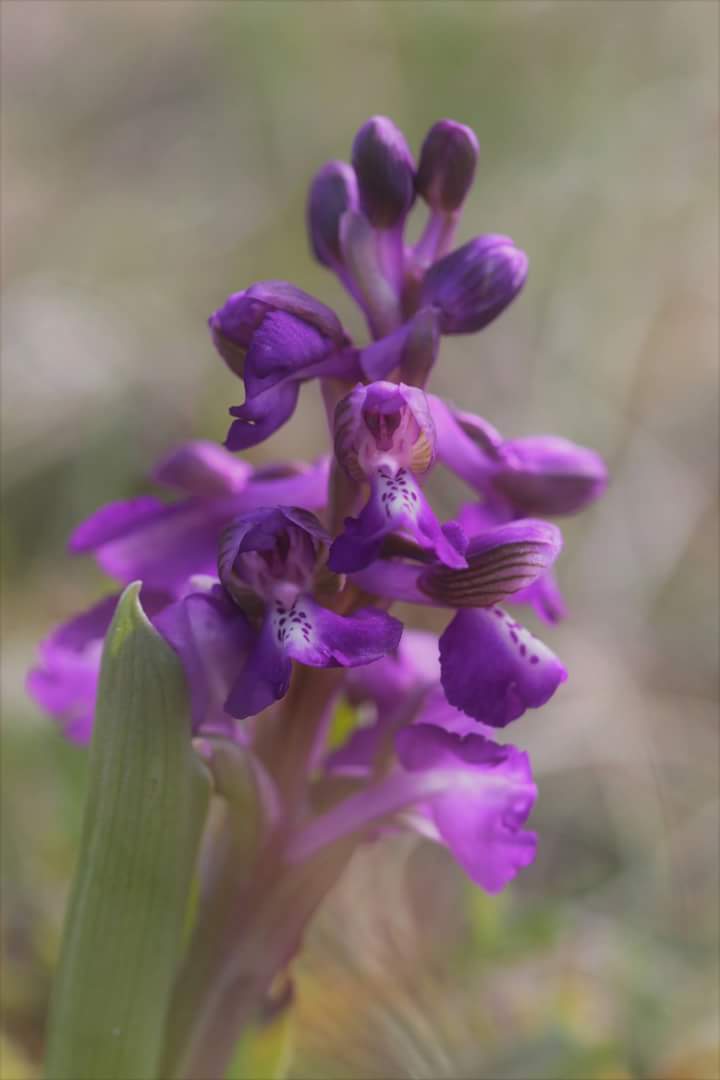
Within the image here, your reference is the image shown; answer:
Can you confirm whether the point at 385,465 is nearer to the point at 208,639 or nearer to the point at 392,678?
the point at 208,639

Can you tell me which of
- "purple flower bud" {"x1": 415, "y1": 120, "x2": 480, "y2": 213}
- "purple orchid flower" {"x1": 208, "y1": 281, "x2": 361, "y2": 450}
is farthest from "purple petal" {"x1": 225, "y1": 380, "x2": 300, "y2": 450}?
"purple flower bud" {"x1": 415, "y1": 120, "x2": 480, "y2": 213}

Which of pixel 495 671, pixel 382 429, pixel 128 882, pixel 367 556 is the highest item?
pixel 382 429

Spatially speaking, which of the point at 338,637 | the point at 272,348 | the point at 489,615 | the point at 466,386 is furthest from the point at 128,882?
the point at 466,386

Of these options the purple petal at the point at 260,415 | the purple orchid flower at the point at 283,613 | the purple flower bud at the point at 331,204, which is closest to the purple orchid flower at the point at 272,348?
the purple petal at the point at 260,415

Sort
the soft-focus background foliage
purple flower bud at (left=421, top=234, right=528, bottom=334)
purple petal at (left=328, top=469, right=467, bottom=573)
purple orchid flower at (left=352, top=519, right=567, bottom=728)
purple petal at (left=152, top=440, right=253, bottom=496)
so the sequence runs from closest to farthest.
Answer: purple petal at (left=328, top=469, right=467, bottom=573), purple orchid flower at (left=352, top=519, right=567, bottom=728), purple flower bud at (left=421, top=234, right=528, bottom=334), purple petal at (left=152, top=440, right=253, bottom=496), the soft-focus background foliage

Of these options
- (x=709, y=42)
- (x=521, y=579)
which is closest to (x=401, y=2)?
(x=709, y=42)

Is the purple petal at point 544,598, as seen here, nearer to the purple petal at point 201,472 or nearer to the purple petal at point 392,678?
the purple petal at point 392,678

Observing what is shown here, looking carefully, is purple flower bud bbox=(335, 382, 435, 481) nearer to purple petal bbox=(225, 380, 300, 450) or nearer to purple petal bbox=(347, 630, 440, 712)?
purple petal bbox=(225, 380, 300, 450)

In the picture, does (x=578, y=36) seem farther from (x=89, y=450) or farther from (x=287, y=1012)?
(x=287, y=1012)
